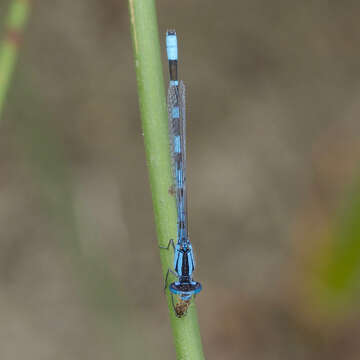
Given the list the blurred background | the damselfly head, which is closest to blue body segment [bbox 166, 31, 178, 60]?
the damselfly head

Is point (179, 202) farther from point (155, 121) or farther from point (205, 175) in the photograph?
point (205, 175)

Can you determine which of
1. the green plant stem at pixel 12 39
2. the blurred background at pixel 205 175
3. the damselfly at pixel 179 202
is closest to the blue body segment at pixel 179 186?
the damselfly at pixel 179 202

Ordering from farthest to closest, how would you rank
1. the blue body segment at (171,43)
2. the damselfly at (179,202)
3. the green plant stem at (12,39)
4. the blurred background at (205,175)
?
the blurred background at (205,175)
the blue body segment at (171,43)
the green plant stem at (12,39)
the damselfly at (179,202)

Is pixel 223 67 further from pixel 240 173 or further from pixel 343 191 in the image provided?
pixel 343 191

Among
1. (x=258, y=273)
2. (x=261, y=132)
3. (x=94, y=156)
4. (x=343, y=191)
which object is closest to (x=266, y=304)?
(x=258, y=273)

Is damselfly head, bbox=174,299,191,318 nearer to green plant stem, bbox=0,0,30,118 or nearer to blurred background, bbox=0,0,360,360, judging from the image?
green plant stem, bbox=0,0,30,118

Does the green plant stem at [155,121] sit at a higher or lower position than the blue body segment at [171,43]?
lower

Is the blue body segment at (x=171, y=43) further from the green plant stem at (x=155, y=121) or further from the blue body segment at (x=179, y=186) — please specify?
the green plant stem at (x=155, y=121)
